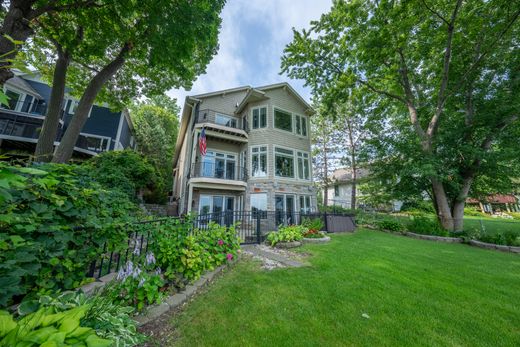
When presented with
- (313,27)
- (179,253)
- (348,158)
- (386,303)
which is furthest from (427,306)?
(348,158)

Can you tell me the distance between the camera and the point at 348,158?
66.9ft

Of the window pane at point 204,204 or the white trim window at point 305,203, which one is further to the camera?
the white trim window at point 305,203

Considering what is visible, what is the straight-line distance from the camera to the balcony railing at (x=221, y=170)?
1209 centimetres

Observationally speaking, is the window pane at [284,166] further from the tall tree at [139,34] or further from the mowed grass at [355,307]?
the mowed grass at [355,307]

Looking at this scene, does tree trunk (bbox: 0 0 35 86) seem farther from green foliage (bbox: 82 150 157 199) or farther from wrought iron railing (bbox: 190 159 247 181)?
wrought iron railing (bbox: 190 159 247 181)

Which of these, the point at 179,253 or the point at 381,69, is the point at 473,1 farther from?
the point at 179,253

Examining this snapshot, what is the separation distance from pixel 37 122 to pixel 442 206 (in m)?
24.9

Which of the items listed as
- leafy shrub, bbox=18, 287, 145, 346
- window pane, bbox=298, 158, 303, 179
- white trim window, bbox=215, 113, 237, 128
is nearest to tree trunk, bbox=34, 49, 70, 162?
leafy shrub, bbox=18, 287, 145, 346

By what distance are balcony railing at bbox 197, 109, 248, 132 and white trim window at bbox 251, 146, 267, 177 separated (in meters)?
1.78

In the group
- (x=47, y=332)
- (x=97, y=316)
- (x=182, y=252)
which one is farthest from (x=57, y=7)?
(x=47, y=332)

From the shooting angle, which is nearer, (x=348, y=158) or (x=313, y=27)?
(x=313, y=27)

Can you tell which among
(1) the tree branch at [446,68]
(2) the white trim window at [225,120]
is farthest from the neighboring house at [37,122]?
(1) the tree branch at [446,68]

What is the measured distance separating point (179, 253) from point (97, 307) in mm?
1611

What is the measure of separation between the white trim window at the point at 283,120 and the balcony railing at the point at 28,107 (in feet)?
52.9
